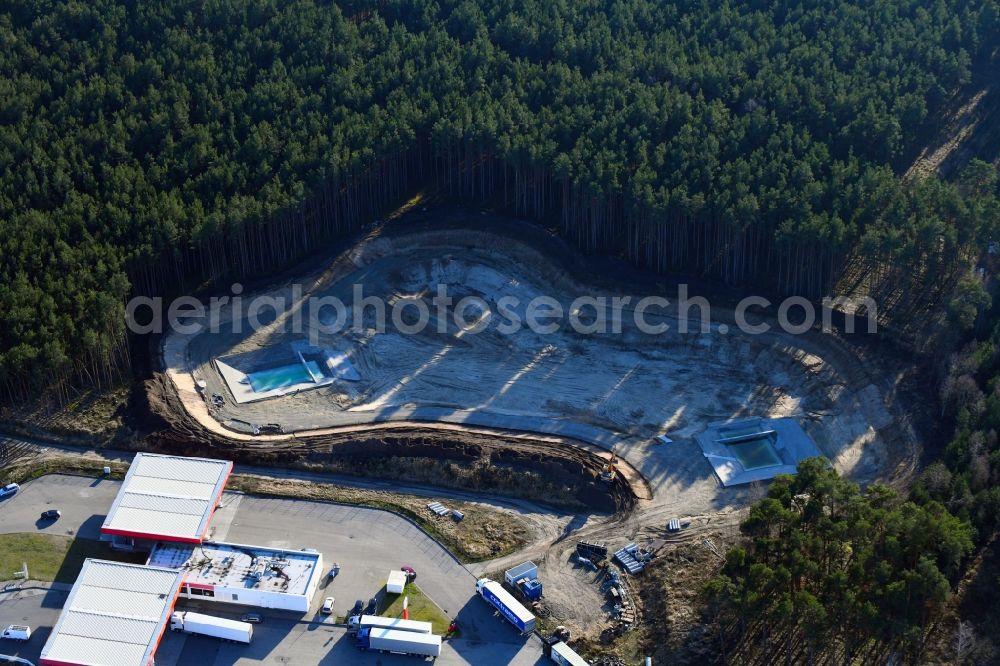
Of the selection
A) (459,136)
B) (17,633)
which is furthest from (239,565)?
(459,136)

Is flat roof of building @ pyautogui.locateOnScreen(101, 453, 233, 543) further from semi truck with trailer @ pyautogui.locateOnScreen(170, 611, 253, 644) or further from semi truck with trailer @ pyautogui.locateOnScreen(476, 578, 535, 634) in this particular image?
semi truck with trailer @ pyautogui.locateOnScreen(476, 578, 535, 634)

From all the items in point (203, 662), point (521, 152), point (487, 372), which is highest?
point (521, 152)

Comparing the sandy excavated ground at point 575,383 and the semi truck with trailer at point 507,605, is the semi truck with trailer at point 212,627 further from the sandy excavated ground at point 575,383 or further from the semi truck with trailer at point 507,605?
the sandy excavated ground at point 575,383

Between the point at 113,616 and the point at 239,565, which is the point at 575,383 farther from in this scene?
the point at 113,616

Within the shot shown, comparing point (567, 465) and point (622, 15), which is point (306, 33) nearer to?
point (622, 15)

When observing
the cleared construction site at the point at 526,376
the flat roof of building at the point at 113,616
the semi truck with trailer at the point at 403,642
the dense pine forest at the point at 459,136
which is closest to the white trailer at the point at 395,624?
the semi truck with trailer at the point at 403,642

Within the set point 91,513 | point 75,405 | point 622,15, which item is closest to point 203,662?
point 91,513
